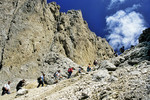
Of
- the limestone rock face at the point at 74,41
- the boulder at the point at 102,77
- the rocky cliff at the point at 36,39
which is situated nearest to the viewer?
the boulder at the point at 102,77

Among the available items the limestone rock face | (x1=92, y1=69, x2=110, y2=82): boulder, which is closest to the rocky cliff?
the limestone rock face

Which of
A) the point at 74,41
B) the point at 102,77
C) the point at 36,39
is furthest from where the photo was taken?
the point at 74,41

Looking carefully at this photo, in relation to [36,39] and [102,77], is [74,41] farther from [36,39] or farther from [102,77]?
[102,77]

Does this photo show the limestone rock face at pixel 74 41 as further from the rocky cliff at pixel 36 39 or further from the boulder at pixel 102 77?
the boulder at pixel 102 77

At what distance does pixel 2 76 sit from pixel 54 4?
2735 cm

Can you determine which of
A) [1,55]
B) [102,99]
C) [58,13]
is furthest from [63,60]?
[102,99]

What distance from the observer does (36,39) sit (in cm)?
3359

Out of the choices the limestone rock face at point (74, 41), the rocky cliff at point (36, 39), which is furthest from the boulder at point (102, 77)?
the limestone rock face at point (74, 41)

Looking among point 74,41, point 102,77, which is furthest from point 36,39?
point 102,77

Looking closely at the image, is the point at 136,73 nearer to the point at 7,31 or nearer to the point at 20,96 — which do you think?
the point at 20,96

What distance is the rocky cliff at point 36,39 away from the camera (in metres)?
29.7

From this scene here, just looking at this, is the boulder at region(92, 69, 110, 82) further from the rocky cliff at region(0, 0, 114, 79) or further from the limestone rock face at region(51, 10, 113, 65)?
the limestone rock face at region(51, 10, 113, 65)

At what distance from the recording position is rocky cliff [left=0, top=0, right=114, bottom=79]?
29653 mm

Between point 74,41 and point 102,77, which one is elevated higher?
point 74,41
